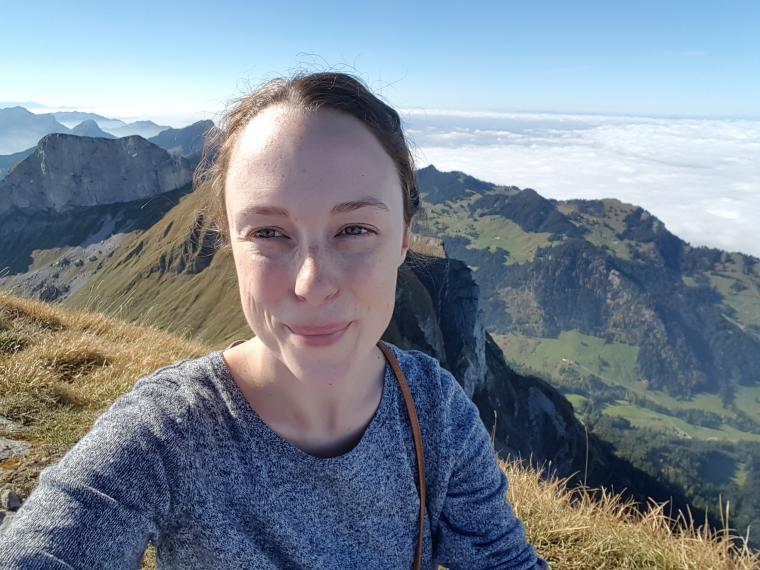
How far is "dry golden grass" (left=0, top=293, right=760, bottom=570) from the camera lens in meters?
4.21

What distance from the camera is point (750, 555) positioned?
14.4ft

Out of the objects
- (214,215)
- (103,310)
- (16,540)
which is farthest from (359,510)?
(103,310)

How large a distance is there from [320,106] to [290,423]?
1.35 meters

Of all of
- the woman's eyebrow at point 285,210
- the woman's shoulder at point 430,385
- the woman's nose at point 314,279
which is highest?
the woman's eyebrow at point 285,210

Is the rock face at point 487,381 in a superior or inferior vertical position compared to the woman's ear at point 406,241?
inferior

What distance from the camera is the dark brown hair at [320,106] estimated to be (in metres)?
2.10

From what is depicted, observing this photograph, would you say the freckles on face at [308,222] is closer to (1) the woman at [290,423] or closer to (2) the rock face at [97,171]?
(1) the woman at [290,423]

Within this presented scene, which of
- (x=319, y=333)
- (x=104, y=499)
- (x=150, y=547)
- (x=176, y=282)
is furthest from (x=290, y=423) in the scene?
(x=176, y=282)

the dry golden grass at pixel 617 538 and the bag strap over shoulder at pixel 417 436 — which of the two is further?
the dry golden grass at pixel 617 538

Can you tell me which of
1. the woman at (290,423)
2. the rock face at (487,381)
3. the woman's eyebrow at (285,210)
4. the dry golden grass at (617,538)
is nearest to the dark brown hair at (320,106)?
the woman at (290,423)

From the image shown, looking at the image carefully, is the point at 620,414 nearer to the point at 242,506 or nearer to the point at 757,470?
the point at 757,470

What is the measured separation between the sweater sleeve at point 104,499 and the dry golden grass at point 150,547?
1965 millimetres

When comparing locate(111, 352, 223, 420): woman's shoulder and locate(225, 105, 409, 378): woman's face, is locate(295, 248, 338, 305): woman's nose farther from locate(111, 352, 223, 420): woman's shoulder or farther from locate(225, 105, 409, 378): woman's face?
locate(111, 352, 223, 420): woman's shoulder

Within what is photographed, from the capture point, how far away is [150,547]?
11.9 ft
